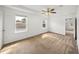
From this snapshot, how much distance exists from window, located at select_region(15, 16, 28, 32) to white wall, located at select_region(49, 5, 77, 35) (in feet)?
1.74

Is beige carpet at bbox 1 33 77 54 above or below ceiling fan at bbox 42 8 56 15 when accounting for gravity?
below

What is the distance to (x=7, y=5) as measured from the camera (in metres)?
1.60

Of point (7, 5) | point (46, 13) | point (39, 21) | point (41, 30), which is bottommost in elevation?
point (41, 30)

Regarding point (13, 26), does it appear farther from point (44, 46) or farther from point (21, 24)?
point (44, 46)

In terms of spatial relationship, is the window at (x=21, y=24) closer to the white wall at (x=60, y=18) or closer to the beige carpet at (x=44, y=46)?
the beige carpet at (x=44, y=46)

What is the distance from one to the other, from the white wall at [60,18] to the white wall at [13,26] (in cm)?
19

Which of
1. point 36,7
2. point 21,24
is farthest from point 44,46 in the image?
point 36,7

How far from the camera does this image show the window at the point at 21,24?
5.50 ft

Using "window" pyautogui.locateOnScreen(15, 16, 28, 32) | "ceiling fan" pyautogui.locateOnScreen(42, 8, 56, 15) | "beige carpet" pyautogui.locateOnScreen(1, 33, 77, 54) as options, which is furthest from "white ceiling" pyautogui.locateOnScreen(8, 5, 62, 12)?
"beige carpet" pyautogui.locateOnScreen(1, 33, 77, 54)

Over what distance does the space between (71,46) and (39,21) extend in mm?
834

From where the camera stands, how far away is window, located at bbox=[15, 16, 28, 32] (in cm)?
168

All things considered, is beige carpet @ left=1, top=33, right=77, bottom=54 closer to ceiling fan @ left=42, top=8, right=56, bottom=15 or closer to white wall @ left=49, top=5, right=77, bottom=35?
white wall @ left=49, top=5, right=77, bottom=35
